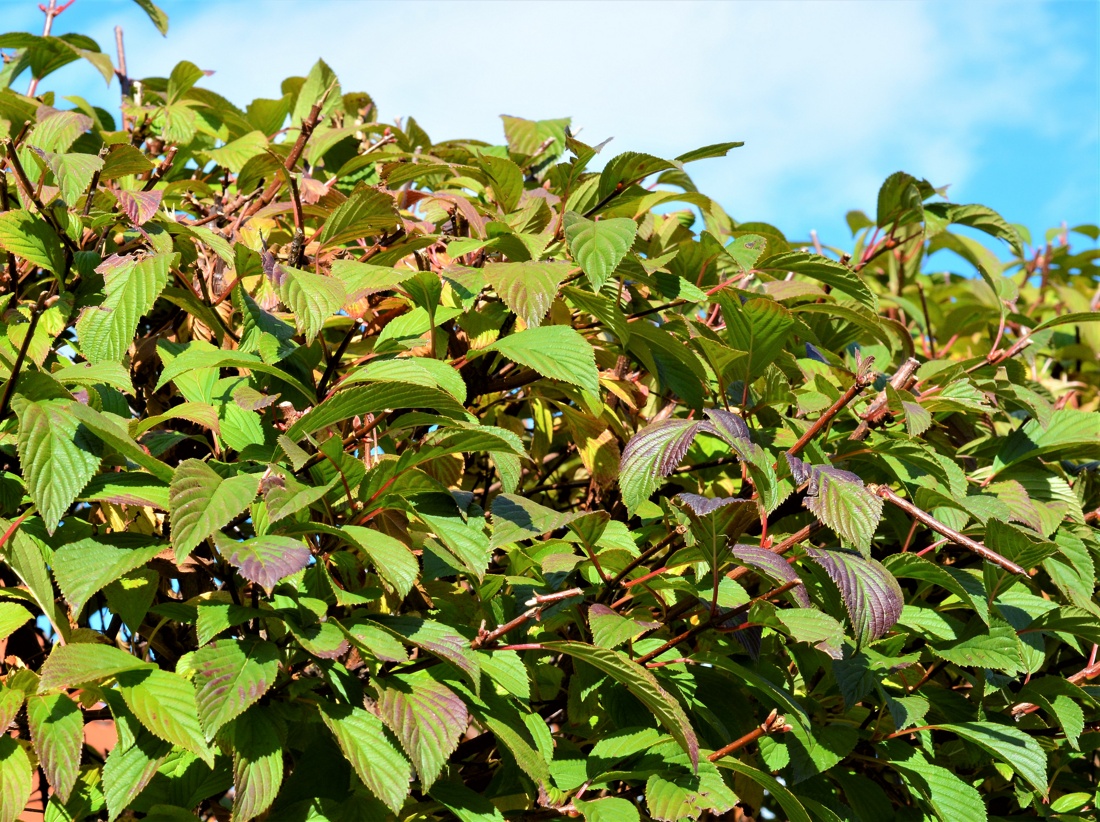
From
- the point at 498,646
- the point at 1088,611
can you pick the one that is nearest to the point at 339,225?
the point at 498,646

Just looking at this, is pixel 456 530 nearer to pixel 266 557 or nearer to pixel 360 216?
pixel 266 557

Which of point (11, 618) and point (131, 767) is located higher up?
point (11, 618)

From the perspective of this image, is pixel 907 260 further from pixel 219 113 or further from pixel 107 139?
pixel 107 139

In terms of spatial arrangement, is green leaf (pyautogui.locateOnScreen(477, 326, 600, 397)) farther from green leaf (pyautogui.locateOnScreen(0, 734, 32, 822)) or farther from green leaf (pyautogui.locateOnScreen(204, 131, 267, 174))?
green leaf (pyautogui.locateOnScreen(204, 131, 267, 174))

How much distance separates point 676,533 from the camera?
1622mm

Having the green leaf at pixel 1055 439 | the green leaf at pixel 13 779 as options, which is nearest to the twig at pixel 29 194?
the green leaf at pixel 13 779

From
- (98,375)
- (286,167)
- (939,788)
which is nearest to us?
(98,375)

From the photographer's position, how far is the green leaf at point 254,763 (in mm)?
1335

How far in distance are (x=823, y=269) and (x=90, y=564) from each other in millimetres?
1353

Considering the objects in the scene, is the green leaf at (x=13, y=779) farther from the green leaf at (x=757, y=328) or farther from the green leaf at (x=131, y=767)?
the green leaf at (x=757, y=328)

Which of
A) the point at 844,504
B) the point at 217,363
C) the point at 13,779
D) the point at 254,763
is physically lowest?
the point at 13,779

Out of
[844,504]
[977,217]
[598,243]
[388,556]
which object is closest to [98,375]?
[388,556]

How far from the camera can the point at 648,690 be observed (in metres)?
1.45

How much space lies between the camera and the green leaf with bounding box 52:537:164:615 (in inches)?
53.0
